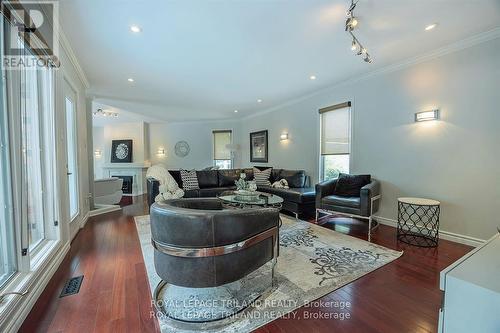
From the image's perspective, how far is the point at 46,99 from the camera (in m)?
2.45

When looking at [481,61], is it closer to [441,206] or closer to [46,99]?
[441,206]

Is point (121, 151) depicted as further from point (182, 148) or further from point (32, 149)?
point (32, 149)

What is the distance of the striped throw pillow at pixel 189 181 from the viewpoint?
16.0 feet

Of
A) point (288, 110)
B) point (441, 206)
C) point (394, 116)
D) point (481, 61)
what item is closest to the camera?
point (481, 61)

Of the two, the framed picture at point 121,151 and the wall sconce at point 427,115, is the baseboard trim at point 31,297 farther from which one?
the framed picture at point 121,151

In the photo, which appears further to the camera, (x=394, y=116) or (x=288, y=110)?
(x=288, y=110)

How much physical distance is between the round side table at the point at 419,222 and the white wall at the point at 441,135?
14cm

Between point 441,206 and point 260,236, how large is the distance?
293 cm

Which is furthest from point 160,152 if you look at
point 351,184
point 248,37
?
point 351,184

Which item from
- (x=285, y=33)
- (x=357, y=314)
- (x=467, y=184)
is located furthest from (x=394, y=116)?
(x=357, y=314)

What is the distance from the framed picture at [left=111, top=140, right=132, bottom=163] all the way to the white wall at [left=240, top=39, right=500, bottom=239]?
22.8 ft

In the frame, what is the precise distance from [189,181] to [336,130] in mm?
3342

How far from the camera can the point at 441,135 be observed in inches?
121

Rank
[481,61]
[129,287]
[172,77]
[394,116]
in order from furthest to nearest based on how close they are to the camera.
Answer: [172,77] < [394,116] < [481,61] < [129,287]
